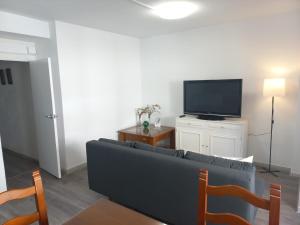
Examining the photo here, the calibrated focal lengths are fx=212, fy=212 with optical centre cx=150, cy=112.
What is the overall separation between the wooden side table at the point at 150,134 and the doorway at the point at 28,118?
1429 mm

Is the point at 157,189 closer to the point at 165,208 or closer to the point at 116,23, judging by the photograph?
the point at 165,208

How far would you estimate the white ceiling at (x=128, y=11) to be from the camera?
2.61 metres

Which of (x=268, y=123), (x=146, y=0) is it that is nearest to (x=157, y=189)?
(x=146, y=0)

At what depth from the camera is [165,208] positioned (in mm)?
2082

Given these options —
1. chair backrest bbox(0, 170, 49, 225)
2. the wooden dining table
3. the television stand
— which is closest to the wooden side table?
the television stand

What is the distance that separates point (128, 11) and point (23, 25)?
151cm

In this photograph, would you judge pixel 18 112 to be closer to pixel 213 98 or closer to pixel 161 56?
pixel 161 56

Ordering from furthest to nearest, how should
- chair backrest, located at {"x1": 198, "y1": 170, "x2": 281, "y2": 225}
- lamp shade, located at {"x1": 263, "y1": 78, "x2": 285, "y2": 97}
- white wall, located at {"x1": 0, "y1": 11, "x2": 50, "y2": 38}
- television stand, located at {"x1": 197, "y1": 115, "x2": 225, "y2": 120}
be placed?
1. television stand, located at {"x1": 197, "y1": 115, "x2": 225, "y2": 120}
2. lamp shade, located at {"x1": 263, "y1": 78, "x2": 285, "y2": 97}
3. white wall, located at {"x1": 0, "y1": 11, "x2": 50, "y2": 38}
4. chair backrest, located at {"x1": 198, "y1": 170, "x2": 281, "y2": 225}

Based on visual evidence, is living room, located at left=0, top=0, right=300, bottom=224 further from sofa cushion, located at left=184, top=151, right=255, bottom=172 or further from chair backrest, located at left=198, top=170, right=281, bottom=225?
chair backrest, located at left=198, top=170, right=281, bottom=225

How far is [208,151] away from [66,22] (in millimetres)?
3186

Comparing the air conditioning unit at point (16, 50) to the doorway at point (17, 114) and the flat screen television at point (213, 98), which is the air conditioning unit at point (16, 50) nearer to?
the doorway at point (17, 114)

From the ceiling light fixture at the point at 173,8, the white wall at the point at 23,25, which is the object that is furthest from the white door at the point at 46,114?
the ceiling light fixture at the point at 173,8

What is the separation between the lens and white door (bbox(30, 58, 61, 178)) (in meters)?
3.12

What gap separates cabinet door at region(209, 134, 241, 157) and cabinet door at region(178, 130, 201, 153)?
0.24 meters
